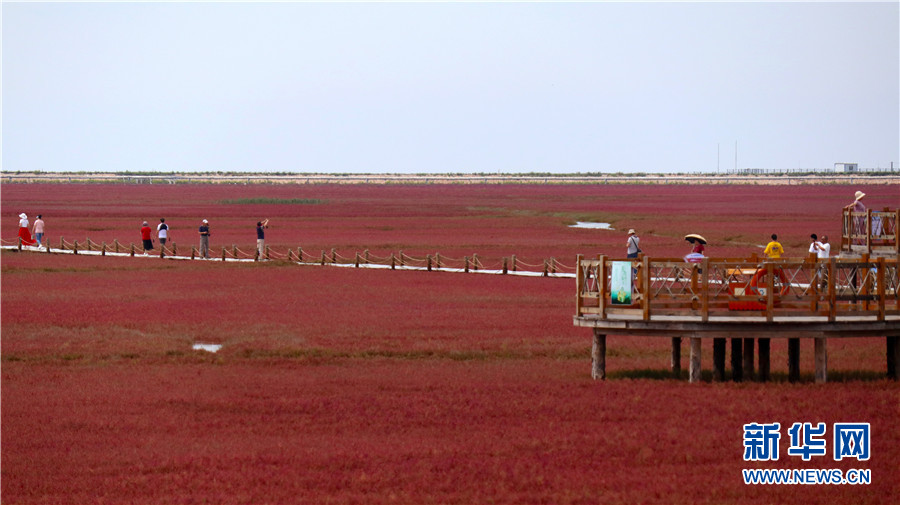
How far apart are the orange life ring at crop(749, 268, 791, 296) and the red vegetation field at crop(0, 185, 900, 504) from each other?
178cm

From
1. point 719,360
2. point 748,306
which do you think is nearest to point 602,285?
point 748,306

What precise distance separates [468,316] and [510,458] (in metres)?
16.5

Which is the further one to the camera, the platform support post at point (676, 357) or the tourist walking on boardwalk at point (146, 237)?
the tourist walking on boardwalk at point (146, 237)

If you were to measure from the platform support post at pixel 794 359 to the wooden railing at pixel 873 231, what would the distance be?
7571mm

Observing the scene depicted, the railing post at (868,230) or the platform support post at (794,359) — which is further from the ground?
the railing post at (868,230)

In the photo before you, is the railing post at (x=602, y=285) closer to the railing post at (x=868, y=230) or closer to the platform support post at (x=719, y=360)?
the platform support post at (x=719, y=360)

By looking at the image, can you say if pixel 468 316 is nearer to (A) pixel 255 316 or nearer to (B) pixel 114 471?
(A) pixel 255 316

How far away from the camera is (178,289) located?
141ft

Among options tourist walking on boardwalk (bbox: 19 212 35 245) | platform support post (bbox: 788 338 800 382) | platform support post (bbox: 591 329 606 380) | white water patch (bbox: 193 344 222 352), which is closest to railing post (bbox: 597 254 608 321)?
platform support post (bbox: 591 329 606 380)

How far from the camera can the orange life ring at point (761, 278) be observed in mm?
22375

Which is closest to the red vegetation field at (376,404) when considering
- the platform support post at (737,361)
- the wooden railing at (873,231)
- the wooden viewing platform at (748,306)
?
the platform support post at (737,361)

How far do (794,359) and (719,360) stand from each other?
1363 millimetres

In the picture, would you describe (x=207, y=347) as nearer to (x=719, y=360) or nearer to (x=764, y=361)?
(x=719, y=360)

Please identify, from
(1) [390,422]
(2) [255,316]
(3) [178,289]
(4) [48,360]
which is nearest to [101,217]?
(3) [178,289]
